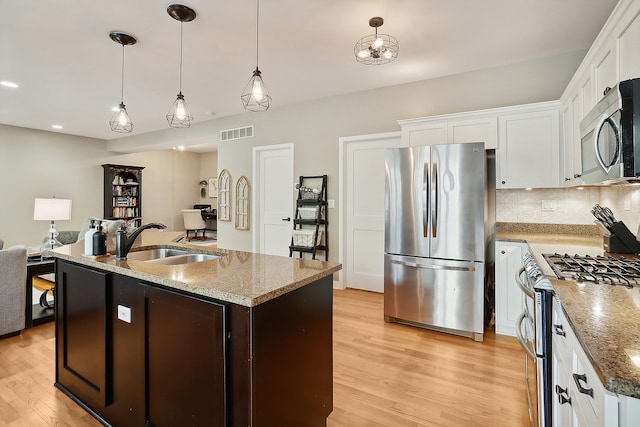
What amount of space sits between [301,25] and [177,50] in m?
1.33

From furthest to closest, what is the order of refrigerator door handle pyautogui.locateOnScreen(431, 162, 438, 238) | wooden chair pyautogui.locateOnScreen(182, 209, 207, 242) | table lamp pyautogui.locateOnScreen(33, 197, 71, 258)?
wooden chair pyautogui.locateOnScreen(182, 209, 207, 242)
table lamp pyautogui.locateOnScreen(33, 197, 71, 258)
refrigerator door handle pyautogui.locateOnScreen(431, 162, 438, 238)

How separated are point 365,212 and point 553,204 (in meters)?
2.10

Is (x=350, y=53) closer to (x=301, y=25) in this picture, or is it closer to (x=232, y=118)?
(x=301, y=25)

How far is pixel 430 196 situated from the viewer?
3.06 m

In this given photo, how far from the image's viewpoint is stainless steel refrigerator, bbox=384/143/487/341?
115 inches

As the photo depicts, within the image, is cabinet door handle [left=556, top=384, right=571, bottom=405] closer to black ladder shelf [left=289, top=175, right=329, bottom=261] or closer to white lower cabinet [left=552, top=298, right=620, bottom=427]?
white lower cabinet [left=552, top=298, right=620, bottom=427]

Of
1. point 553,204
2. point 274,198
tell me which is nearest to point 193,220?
point 274,198

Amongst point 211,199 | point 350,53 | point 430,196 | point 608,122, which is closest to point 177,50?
point 350,53

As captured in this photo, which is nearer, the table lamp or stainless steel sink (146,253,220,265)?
stainless steel sink (146,253,220,265)

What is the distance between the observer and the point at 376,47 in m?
2.57

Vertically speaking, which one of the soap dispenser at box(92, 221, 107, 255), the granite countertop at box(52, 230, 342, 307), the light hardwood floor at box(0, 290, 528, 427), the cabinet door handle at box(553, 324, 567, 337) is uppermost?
the soap dispenser at box(92, 221, 107, 255)

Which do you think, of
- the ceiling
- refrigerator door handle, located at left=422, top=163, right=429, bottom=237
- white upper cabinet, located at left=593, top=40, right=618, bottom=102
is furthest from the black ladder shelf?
white upper cabinet, located at left=593, top=40, right=618, bottom=102

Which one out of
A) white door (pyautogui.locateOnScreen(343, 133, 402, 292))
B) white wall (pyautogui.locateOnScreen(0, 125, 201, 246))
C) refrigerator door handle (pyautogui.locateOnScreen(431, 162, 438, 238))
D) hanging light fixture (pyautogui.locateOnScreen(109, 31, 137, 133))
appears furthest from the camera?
white wall (pyautogui.locateOnScreen(0, 125, 201, 246))

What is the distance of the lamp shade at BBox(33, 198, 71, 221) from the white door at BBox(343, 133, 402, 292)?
4.35m
